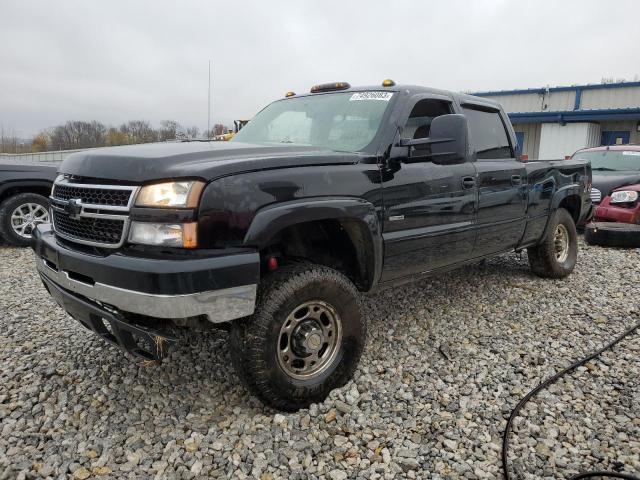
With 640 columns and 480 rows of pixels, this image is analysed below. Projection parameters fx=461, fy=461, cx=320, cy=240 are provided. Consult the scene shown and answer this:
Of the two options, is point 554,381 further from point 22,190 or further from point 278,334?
point 22,190

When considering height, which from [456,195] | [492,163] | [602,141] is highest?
[602,141]

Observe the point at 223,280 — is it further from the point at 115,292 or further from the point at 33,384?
the point at 33,384

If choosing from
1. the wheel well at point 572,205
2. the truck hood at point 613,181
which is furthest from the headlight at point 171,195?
the truck hood at point 613,181

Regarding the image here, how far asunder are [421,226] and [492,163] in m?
1.29

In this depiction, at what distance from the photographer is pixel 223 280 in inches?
85.0

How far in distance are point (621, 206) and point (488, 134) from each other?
184 inches

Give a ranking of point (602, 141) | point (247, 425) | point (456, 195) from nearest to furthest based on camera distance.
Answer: point (247, 425) < point (456, 195) < point (602, 141)

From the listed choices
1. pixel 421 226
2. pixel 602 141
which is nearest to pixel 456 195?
pixel 421 226

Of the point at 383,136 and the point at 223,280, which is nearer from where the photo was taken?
the point at 223,280

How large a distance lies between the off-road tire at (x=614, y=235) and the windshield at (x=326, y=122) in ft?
17.3

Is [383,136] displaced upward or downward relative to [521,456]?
upward

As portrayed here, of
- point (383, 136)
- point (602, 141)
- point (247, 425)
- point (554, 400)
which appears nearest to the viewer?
point (247, 425)

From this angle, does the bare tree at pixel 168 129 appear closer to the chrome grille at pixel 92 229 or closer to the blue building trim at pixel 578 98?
the chrome grille at pixel 92 229

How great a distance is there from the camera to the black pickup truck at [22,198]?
649 cm
